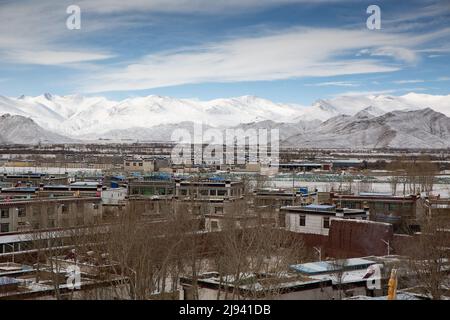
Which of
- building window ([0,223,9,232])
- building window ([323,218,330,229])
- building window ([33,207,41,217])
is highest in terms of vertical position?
building window ([33,207,41,217])

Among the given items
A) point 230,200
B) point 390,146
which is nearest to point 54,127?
point 390,146

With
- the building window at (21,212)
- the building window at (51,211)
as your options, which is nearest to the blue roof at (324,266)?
the building window at (51,211)

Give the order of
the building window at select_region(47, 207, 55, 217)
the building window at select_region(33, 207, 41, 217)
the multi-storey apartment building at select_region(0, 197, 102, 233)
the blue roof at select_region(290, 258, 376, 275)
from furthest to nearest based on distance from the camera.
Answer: the building window at select_region(47, 207, 55, 217), the multi-storey apartment building at select_region(0, 197, 102, 233), the building window at select_region(33, 207, 41, 217), the blue roof at select_region(290, 258, 376, 275)

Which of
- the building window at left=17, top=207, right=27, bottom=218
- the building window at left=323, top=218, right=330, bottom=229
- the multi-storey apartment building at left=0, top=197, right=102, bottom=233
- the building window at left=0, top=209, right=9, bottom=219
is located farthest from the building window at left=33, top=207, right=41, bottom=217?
the building window at left=323, top=218, right=330, bottom=229

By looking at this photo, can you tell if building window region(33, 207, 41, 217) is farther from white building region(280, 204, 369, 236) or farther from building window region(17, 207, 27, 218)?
white building region(280, 204, 369, 236)

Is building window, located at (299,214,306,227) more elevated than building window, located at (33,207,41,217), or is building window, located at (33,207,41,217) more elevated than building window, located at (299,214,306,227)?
building window, located at (33,207,41,217)

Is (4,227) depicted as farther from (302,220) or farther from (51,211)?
(302,220)

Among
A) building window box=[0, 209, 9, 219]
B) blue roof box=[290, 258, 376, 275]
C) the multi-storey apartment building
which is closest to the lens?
blue roof box=[290, 258, 376, 275]

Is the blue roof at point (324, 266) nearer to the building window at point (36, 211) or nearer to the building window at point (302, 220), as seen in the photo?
the building window at point (302, 220)

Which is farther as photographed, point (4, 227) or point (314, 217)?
point (4, 227)

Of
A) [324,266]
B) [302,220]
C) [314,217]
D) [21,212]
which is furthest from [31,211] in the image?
[324,266]
